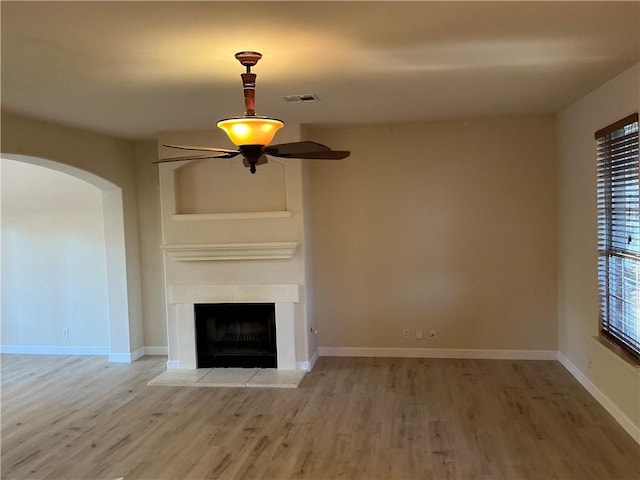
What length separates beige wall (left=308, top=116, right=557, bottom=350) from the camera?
595cm

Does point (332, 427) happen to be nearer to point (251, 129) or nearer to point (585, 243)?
point (251, 129)

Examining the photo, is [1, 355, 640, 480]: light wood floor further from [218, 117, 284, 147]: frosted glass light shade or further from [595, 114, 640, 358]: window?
[218, 117, 284, 147]: frosted glass light shade

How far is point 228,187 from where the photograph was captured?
611 centimetres

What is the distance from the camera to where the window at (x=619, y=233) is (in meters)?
3.89

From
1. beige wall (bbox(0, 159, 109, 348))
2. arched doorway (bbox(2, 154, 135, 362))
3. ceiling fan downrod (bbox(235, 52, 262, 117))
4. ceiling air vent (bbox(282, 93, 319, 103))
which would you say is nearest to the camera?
ceiling fan downrod (bbox(235, 52, 262, 117))

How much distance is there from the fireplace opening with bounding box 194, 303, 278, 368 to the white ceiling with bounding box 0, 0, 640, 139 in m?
2.20

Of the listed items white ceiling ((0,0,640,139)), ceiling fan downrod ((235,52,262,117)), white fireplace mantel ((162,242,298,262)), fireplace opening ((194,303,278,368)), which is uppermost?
white ceiling ((0,0,640,139))

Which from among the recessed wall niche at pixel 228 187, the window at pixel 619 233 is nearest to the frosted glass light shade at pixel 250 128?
the window at pixel 619 233

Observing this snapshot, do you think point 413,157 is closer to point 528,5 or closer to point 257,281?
point 257,281

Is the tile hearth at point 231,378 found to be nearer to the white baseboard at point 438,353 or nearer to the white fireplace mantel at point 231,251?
the white baseboard at point 438,353

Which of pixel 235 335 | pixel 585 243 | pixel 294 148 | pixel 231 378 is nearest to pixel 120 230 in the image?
pixel 235 335

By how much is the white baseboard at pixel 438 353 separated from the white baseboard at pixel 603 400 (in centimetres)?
30

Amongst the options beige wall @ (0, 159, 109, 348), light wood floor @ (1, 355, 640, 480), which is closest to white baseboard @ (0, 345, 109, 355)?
beige wall @ (0, 159, 109, 348)

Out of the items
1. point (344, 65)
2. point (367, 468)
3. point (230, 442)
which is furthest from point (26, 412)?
point (344, 65)
